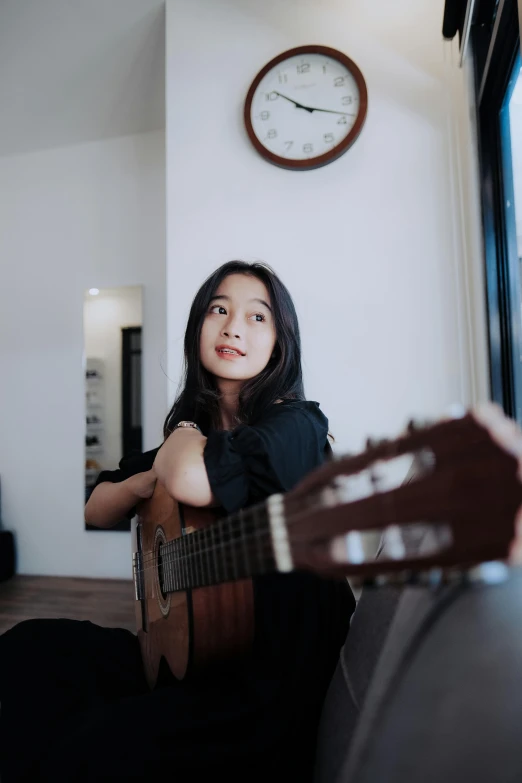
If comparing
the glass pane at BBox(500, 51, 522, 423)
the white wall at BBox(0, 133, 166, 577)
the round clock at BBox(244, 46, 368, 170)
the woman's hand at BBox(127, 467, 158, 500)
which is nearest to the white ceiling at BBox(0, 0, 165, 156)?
the white wall at BBox(0, 133, 166, 577)

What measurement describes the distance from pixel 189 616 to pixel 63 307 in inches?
111

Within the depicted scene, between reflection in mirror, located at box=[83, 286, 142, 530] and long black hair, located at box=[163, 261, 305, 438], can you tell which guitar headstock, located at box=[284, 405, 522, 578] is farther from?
reflection in mirror, located at box=[83, 286, 142, 530]

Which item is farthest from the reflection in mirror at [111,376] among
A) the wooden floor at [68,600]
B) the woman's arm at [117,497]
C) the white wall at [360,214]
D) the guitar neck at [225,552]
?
the guitar neck at [225,552]

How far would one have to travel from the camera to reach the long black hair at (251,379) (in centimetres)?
102

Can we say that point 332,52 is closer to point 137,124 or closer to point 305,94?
point 305,94

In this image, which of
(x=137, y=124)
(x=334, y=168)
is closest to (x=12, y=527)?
(x=137, y=124)

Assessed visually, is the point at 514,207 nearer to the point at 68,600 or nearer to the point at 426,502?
the point at 426,502

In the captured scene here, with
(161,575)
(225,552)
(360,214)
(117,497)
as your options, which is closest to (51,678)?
(161,575)

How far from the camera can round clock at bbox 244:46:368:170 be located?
172 centimetres

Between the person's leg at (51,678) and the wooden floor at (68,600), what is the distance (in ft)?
3.92

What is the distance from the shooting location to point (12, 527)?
10.1 feet

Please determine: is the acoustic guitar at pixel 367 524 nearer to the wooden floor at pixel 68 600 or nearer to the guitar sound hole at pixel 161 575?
the guitar sound hole at pixel 161 575

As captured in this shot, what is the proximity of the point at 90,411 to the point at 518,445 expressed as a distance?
9.77 feet

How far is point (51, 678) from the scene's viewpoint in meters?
0.81
